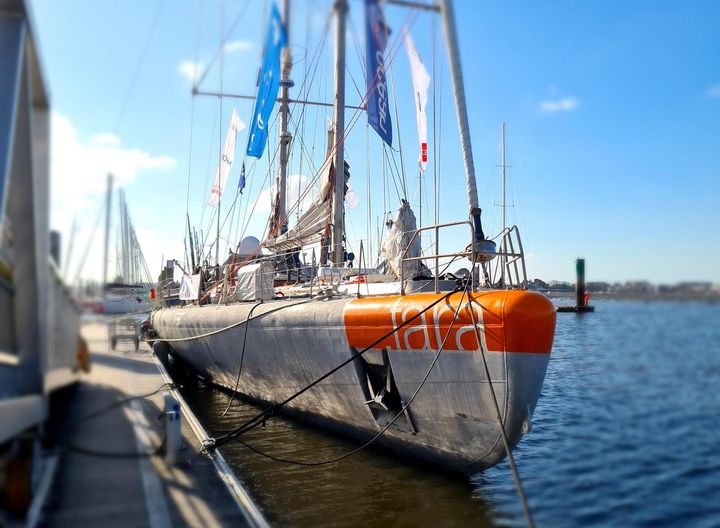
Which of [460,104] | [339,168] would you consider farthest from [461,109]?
[339,168]

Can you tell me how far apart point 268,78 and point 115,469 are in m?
4.67

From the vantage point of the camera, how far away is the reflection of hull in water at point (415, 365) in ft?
20.7

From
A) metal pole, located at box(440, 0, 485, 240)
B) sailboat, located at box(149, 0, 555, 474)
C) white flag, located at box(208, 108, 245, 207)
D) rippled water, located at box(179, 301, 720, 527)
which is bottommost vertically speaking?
rippled water, located at box(179, 301, 720, 527)

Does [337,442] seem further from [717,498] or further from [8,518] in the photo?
[8,518]

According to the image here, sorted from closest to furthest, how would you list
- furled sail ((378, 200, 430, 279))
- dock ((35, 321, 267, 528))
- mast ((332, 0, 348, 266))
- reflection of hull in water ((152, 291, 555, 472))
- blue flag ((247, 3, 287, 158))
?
dock ((35, 321, 267, 528)) < blue flag ((247, 3, 287, 158)) < reflection of hull in water ((152, 291, 555, 472)) < furled sail ((378, 200, 430, 279)) < mast ((332, 0, 348, 266))

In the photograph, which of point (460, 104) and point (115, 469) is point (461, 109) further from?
point (115, 469)

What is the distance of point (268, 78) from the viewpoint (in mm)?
6566

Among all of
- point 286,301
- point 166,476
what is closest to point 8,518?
point 166,476

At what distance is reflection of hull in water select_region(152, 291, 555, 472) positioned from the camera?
6.30 m

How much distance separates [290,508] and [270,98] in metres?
5.98

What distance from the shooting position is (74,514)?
11.6ft

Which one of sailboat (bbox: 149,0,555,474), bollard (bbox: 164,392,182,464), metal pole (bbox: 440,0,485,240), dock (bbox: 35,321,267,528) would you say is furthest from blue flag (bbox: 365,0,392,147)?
bollard (bbox: 164,392,182,464)

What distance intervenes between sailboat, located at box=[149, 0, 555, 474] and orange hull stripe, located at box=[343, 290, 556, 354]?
0.02 m

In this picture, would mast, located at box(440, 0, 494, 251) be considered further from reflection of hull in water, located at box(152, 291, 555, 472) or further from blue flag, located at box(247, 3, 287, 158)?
blue flag, located at box(247, 3, 287, 158)
